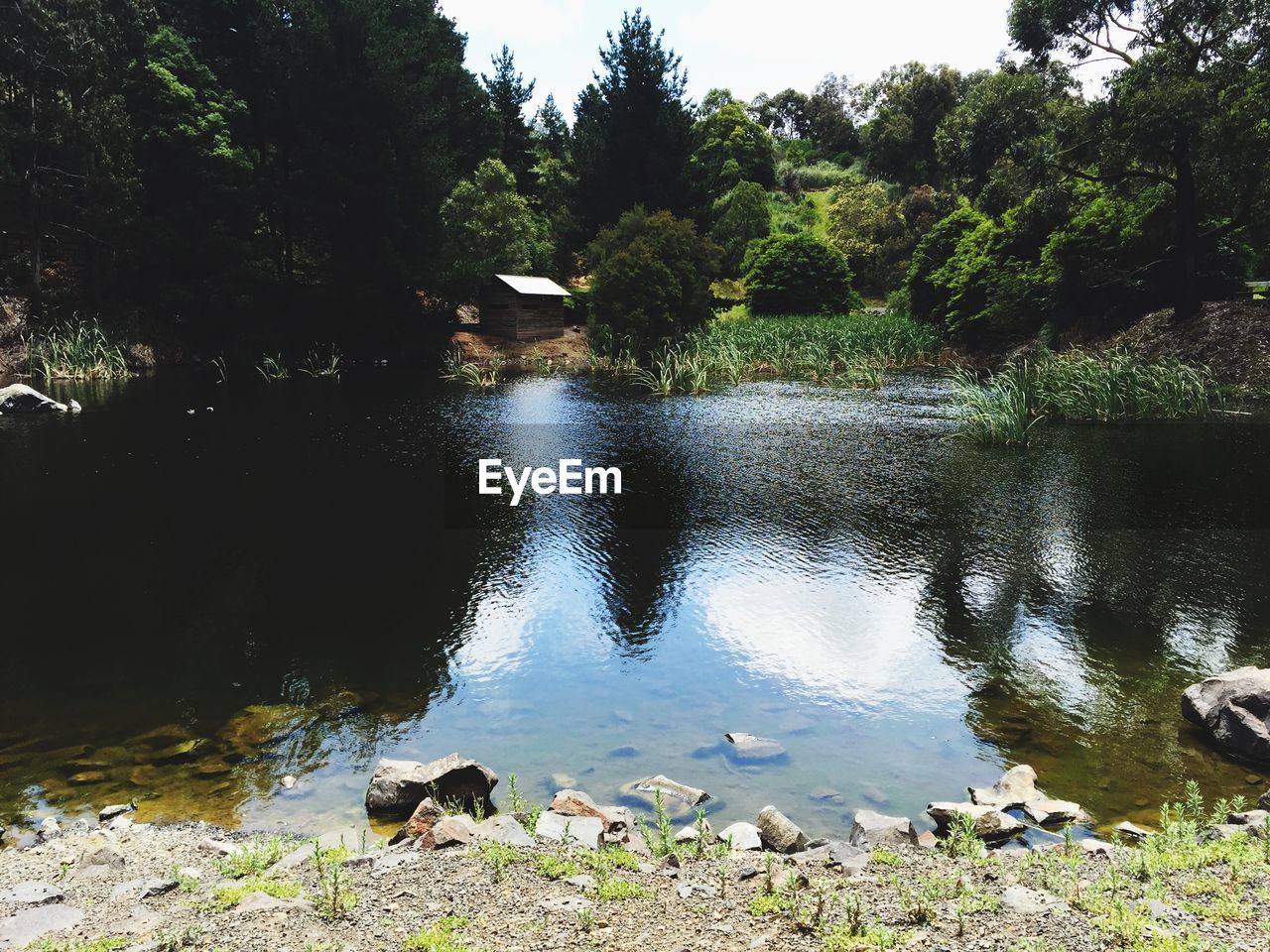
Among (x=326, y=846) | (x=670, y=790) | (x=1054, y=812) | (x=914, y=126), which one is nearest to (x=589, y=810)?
(x=670, y=790)

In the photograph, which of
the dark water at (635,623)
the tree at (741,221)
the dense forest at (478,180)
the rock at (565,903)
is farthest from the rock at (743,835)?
the tree at (741,221)

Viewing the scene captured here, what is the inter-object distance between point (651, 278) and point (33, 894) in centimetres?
2710

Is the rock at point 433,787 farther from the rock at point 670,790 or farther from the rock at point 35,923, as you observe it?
the rock at point 35,923

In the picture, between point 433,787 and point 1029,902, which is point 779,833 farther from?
point 433,787

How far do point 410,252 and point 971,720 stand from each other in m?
34.4

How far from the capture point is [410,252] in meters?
36.2

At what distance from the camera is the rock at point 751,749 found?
5.32 metres

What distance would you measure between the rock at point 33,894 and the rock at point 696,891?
263 centimetres

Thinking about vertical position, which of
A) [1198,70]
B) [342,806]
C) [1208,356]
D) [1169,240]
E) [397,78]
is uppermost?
[397,78]

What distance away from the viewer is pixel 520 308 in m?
38.6

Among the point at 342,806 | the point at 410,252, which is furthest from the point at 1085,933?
the point at 410,252

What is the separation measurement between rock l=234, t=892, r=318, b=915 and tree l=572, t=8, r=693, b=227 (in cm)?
4263

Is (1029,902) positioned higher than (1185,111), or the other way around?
(1185,111)

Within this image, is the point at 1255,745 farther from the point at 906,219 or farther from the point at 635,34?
the point at 906,219
